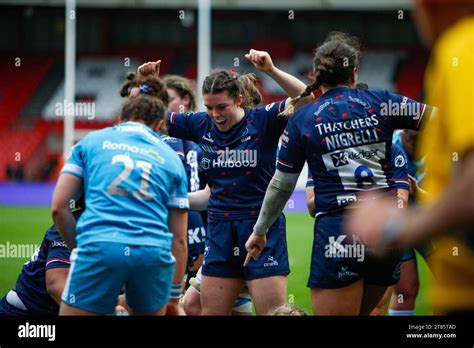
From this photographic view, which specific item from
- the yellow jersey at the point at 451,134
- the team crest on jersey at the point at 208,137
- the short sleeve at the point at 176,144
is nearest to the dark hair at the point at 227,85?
the team crest on jersey at the point at 208,137

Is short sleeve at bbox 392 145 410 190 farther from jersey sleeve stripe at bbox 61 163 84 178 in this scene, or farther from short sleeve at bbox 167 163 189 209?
jersey sleeve stripe at bbox 61 163 84 178

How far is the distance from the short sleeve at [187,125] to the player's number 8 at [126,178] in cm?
147

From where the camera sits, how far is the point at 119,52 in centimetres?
2922

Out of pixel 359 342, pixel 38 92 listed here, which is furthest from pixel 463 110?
pixel 38 92

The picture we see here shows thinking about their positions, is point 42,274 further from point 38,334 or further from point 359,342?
point 359,342

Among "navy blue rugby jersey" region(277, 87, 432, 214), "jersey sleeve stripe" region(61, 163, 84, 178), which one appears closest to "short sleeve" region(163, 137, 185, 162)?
"navy blue rugby jersey" region(277, 87, 432, 214)

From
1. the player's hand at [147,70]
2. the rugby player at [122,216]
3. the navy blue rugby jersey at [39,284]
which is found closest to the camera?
the rugby player at [122,216]

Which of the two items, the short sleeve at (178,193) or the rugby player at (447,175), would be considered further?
the short sleeve at (178,193)

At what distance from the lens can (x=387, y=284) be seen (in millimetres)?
4547

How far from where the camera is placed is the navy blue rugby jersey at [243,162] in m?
5.32

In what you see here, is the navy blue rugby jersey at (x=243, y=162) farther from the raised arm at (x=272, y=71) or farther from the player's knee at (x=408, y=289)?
the player's knee at (x=408, y=289)

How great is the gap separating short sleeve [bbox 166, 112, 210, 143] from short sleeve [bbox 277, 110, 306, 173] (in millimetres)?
1116

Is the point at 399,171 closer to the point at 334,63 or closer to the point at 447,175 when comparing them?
the point at 334,63

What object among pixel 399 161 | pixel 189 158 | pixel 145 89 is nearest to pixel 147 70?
pixel 145 89
